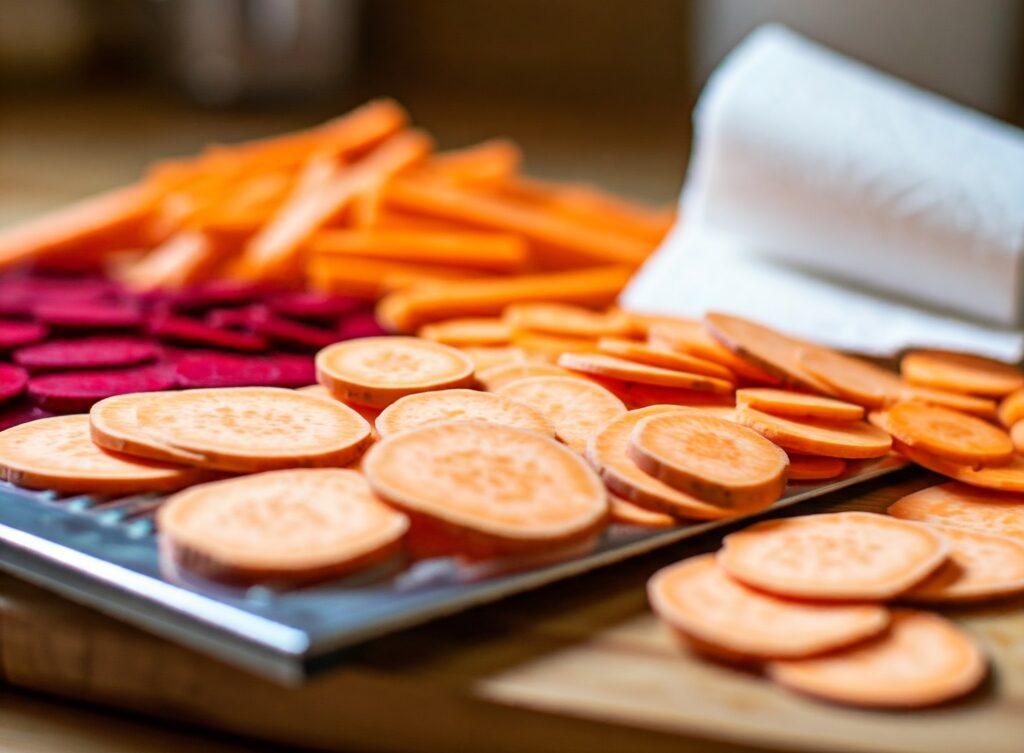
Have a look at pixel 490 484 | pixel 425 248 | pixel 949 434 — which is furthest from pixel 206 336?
pixel 949 434

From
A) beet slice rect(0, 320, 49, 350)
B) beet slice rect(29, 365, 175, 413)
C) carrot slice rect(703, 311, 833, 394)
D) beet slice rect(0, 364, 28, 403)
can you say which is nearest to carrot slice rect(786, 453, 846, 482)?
carrot slice rect(703, 311, 833, 394)

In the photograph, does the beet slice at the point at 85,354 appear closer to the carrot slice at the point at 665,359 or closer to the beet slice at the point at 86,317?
the beet slice at the point at 86,317

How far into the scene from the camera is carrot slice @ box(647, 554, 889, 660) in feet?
2.60

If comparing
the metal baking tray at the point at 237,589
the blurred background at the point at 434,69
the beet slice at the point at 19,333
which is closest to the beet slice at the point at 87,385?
the beet slice at the point at 19,333

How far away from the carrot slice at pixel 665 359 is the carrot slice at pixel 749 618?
34 centimetres

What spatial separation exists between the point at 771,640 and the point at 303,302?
0.91 meters

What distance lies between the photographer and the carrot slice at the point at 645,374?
3.78 ft

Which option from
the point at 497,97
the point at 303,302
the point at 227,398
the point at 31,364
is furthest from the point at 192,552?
the point at 497,97

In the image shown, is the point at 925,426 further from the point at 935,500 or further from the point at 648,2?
the point at 648,2

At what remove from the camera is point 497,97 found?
4.26m

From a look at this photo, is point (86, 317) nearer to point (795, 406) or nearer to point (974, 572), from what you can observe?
point (795, 406)

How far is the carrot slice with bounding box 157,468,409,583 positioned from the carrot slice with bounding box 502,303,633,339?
21.4 inches

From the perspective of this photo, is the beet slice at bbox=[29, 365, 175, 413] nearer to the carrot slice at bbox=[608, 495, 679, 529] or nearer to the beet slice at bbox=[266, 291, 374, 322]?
the beet slice at bbox=[266, 291, 374, 322]

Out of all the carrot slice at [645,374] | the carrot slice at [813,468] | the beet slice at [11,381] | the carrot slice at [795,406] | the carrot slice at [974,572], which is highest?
the carrot slice at [645,374]
